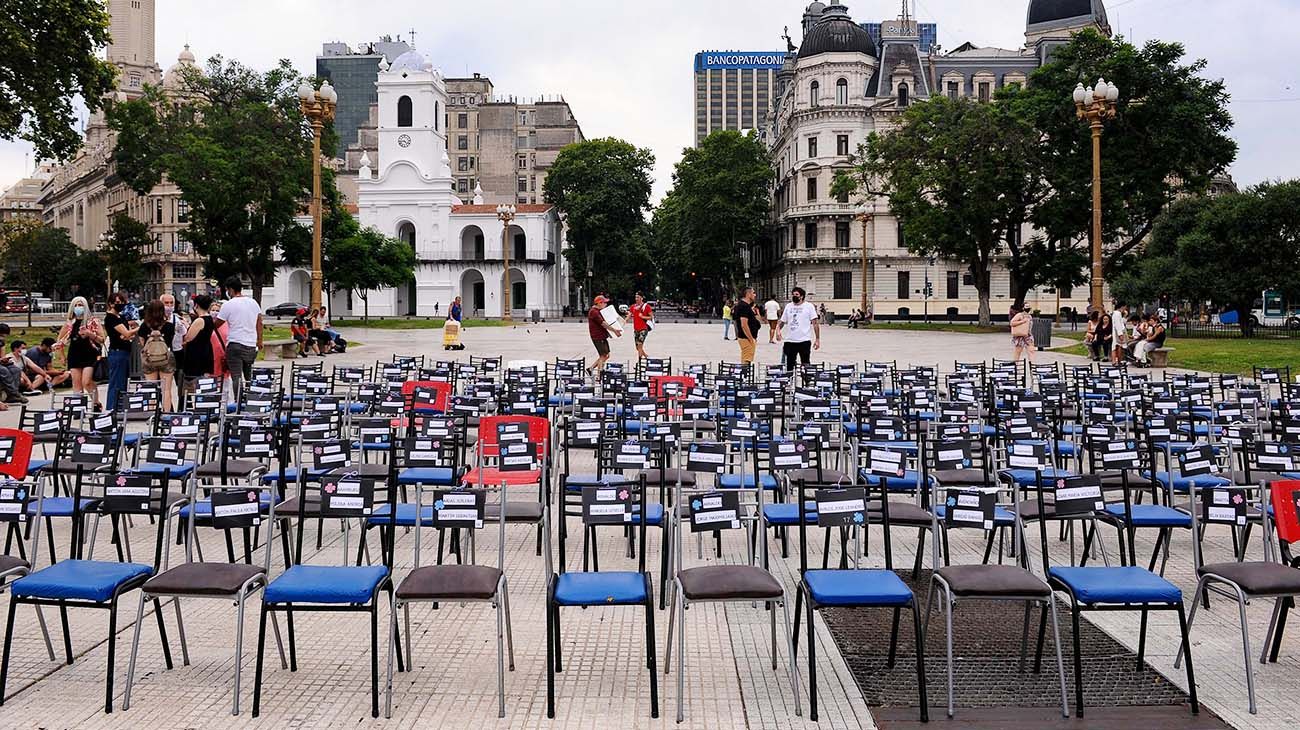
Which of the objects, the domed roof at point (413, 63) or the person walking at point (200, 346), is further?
the domed roof at point (413, 63)

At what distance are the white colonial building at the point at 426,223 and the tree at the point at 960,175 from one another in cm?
3403

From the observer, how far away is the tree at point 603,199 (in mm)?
81688

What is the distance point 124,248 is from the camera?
60.3 metres

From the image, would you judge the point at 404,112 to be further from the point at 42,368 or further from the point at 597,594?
the point at 597,594

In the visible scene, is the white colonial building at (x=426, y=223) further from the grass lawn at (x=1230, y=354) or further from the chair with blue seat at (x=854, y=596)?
the chair with blue seat at (x=854, y=596)

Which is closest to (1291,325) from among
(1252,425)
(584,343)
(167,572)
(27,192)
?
(584,343)

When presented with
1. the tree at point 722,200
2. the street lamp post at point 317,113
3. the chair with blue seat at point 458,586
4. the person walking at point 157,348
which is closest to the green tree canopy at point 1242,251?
the street lamp post at point 317,113

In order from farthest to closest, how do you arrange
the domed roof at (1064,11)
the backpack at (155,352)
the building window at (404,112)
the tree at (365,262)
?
the domed roof at (1064,11), the building window at (404,112), the tree at (365,262), the backpack at (155,352)

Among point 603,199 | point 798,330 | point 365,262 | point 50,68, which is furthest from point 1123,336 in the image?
point 603,199

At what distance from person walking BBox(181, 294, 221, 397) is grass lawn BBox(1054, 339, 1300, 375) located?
20156 mm

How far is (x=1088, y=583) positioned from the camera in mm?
5355

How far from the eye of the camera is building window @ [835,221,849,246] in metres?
71.8

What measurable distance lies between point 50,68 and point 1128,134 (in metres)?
40.1

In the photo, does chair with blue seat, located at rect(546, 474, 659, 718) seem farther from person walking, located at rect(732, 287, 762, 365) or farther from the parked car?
the parked car
